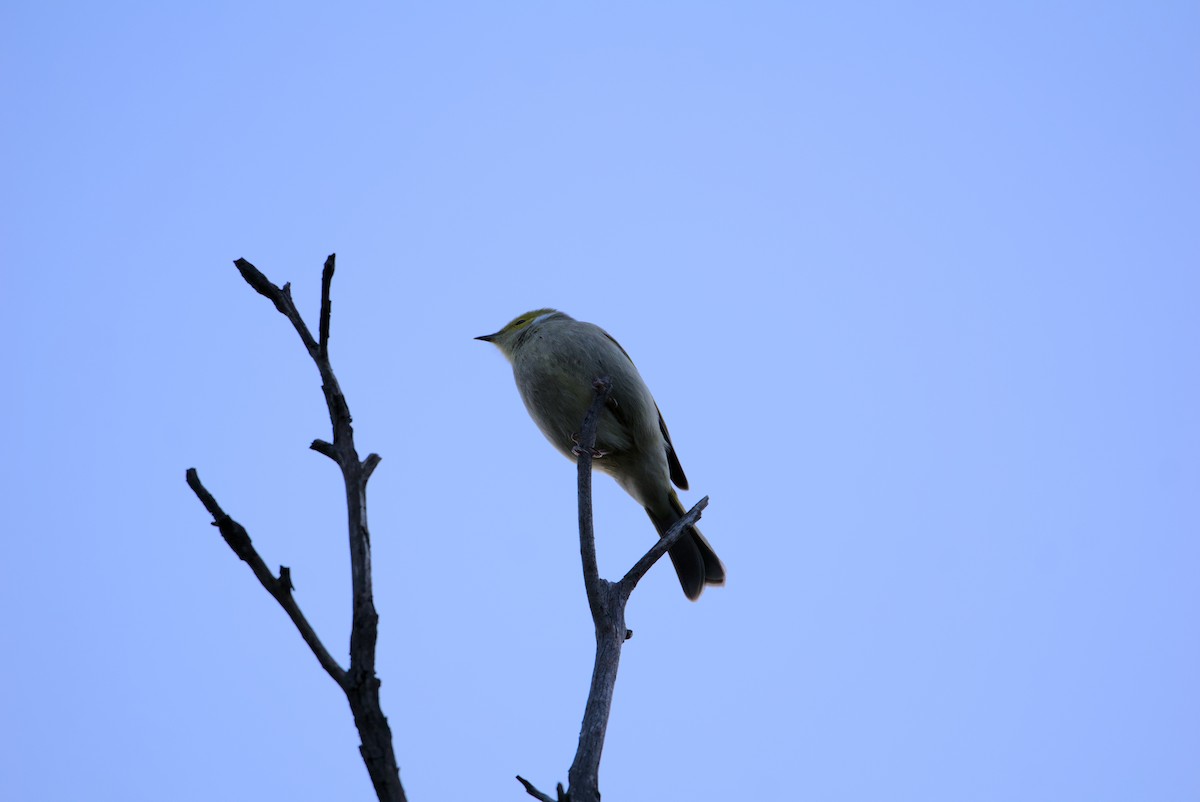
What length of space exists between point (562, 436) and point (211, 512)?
382cm

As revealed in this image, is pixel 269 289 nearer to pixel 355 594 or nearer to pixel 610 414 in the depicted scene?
pixel 355 594

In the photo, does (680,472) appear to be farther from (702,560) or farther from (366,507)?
(366,507)

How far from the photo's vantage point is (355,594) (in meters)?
2.13

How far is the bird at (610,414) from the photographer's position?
570 centimetres

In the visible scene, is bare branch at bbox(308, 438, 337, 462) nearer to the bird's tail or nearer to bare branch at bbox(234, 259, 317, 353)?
bare branch at bbox(234, 259, 317, 353)

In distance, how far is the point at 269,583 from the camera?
7.09ft

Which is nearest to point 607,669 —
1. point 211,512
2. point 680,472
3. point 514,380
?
point 211,512

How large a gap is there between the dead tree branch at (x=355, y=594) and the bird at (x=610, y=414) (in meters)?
3.31

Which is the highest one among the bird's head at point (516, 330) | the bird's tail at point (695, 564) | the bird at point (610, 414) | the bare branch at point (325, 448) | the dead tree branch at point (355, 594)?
the bird's head at point (516, 330)

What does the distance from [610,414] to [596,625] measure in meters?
2.48

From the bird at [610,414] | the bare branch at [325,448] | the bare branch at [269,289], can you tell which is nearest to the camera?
the bare branch at [325,448]

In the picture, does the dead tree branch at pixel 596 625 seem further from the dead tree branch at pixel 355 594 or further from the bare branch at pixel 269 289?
the bare branch at pixel 269 289

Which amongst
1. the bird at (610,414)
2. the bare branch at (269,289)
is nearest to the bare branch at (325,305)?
the bare branch at (269,289)

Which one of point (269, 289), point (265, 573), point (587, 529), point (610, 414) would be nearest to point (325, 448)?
point (265, 573)
